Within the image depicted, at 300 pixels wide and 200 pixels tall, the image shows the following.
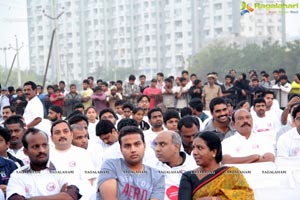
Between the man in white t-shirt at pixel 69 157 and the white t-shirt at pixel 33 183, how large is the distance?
2.11ft

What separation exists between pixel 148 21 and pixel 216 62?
1225 cm

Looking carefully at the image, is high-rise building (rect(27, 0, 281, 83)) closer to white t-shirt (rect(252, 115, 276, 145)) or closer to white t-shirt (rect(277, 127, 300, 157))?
white t-shirt (rect(252, 115, 276, 145))

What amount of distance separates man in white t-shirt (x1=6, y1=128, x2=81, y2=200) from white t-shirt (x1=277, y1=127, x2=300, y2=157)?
3465mm

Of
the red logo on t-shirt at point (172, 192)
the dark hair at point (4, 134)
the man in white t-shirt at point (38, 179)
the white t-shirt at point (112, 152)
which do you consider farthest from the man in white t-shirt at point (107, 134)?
the man in white t-shirt at point (38, 179)

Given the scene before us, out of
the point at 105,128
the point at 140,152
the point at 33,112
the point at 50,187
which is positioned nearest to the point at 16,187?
the point at 50,187

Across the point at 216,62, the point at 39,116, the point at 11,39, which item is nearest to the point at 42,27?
the point at 11,39

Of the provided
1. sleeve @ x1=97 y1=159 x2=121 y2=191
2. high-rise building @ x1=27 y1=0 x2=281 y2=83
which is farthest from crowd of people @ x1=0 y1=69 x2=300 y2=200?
high-rise building @ x1=27 y1=0 x2=281 y2=83

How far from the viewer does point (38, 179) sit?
5.86 m

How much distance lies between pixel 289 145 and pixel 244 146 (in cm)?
86

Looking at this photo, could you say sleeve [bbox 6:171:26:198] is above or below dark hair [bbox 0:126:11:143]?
below

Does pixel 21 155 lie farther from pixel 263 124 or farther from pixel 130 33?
pixel 130 33

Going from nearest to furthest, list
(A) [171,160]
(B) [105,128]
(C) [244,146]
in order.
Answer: (A) [171,160], (C) [244,146], (B) [105,128]

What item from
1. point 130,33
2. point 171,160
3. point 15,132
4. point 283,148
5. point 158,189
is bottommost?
point 283,148

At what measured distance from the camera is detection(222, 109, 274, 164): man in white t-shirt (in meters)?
7.93
